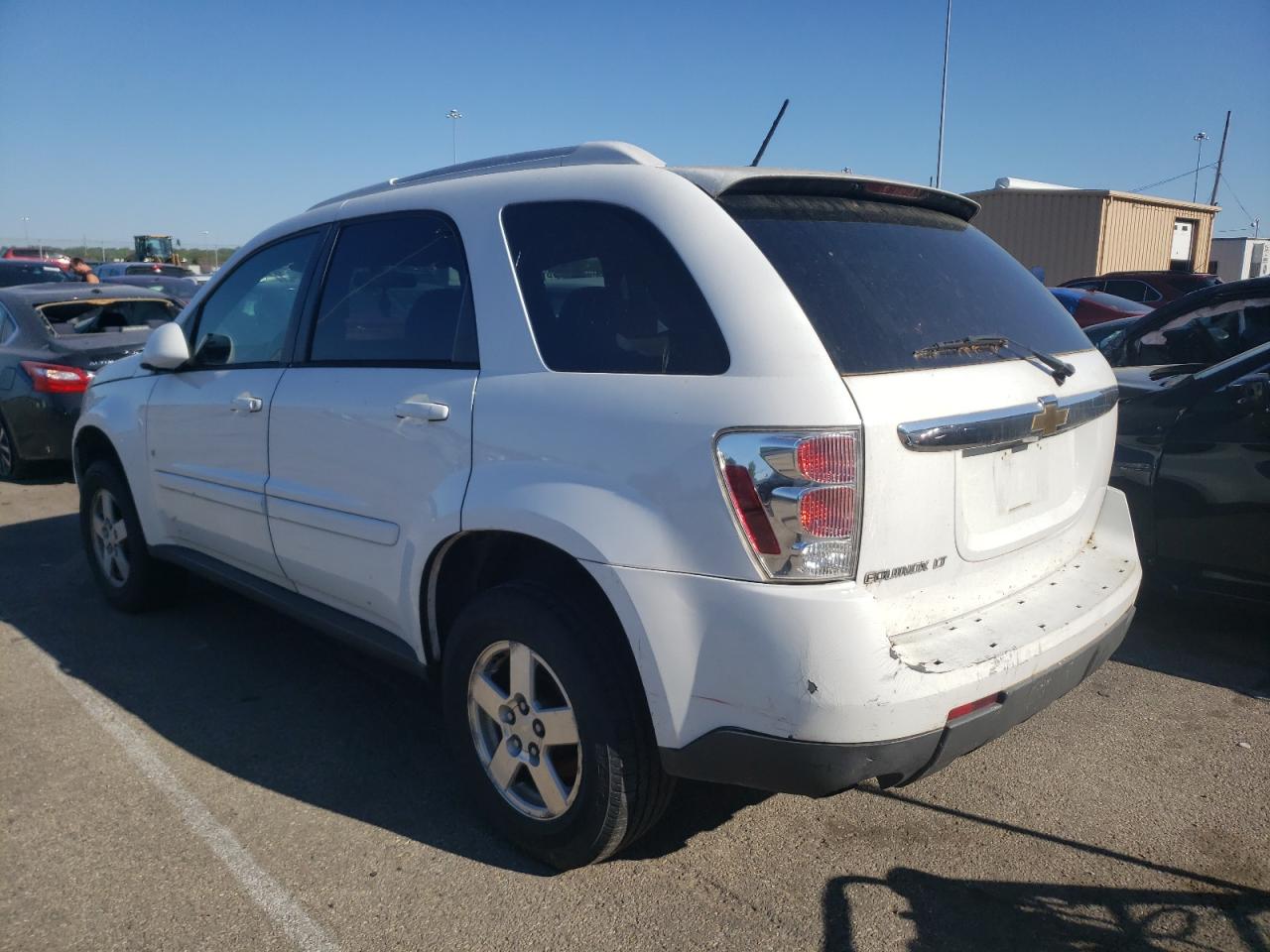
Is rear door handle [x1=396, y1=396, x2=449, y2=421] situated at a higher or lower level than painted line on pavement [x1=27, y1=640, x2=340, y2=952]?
higher

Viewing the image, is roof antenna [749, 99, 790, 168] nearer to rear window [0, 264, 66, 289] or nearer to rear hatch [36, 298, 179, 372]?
rear hatch [36, 298, 179, 372]

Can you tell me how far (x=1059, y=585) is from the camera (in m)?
2.87

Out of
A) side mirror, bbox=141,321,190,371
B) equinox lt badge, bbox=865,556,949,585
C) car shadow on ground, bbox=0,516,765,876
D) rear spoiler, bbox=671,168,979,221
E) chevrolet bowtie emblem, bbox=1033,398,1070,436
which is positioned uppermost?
rear spoiler, bbox=671,168,979,221

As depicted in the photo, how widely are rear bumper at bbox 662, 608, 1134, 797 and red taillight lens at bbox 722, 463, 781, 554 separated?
17.6 inches

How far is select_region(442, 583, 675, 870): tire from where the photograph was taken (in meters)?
2.56

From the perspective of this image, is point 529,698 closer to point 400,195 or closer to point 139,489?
point 400,195

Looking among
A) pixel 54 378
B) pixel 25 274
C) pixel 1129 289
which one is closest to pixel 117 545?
pixel 54 378

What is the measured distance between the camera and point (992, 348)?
273 cm

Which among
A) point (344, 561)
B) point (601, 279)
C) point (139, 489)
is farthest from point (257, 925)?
point (139, 489)

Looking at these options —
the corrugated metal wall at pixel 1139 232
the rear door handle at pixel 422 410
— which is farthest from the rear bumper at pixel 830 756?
the corrugated metal wall at pixel 1139 232

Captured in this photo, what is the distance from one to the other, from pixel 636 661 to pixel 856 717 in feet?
1.78

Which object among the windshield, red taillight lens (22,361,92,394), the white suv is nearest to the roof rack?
the white suv

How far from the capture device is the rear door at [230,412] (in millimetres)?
3807

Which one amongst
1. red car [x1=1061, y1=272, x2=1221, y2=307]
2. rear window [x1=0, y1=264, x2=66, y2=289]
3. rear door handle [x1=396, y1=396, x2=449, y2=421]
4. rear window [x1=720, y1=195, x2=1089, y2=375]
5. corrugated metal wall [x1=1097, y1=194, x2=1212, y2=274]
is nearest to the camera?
rear window [x1=720, y1=195, x2=1089, y2=375]
